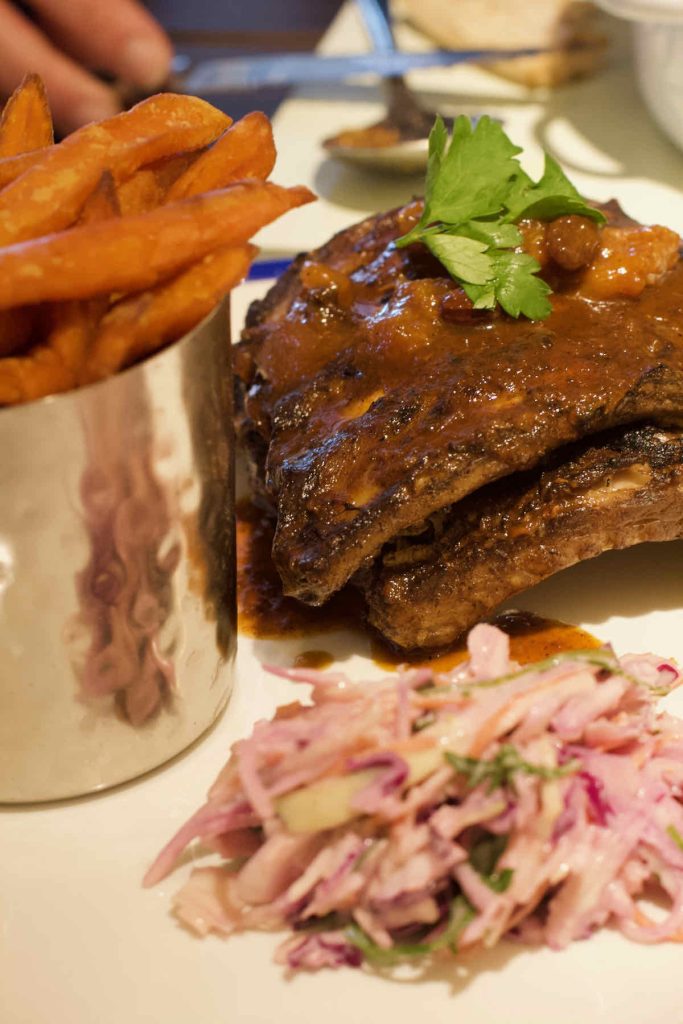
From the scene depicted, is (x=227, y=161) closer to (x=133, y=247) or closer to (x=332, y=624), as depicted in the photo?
(x=133, y=247)

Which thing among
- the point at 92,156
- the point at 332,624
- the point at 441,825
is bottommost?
the point at 332,624

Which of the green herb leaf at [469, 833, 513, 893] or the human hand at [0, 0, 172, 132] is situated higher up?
the green herb leaf at [469, 833, 513, 893]

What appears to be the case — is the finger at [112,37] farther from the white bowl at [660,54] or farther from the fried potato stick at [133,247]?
the fried potato stick at [133,247]

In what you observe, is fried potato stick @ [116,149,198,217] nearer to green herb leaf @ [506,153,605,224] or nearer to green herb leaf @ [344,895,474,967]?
green herb leaf @ [506,153,605,224]

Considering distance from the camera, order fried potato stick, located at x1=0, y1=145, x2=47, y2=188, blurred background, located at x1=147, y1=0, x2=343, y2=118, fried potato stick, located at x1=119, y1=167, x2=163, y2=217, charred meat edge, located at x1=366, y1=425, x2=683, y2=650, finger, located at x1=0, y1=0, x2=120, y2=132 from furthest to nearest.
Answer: blurred background, located at x1=147, y1=0, x2=343, y2=118 → finger, located at x1=0, y1=0, x2=120, y2=132 → charred meat edge, located at x1=366, y1=425, x2=683, y2=650 → fried potato stick, located at x1=119, y1=167, x2=163, y2=217 → fried potato stick, located at x1=0, y1=145, x2=47, y2=188

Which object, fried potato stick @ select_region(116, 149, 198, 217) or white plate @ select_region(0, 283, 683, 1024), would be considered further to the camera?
fried potato stick @ select_region(116, 149, 198, 217)

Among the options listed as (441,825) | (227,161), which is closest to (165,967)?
(441,825)

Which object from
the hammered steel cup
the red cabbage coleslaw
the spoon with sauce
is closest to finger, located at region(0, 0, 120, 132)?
the spoon with sauce

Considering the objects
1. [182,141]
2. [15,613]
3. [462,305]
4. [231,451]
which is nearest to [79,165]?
[182,141]
